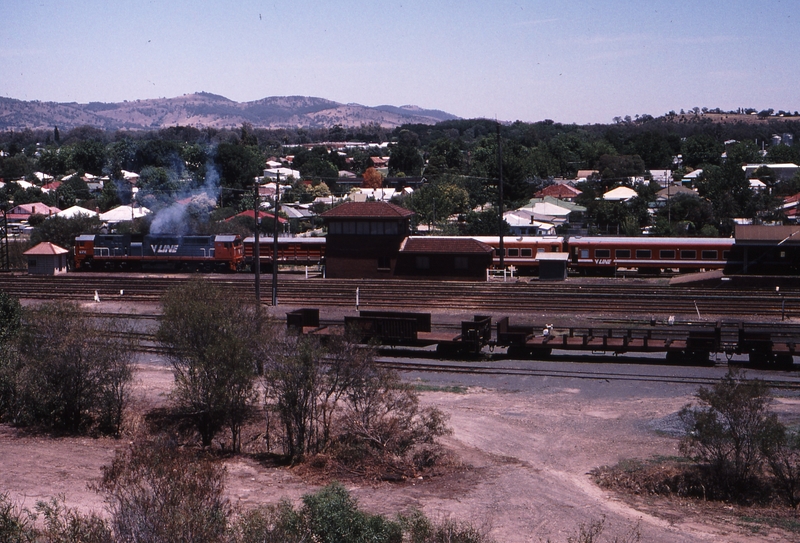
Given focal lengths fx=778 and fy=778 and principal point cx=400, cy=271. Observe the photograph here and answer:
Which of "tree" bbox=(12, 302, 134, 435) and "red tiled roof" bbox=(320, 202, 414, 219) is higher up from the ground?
"red tiled roof" bbox=(320, 202, 414, 219)

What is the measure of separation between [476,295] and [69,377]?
2205cm

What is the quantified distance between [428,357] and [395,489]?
1194 cm

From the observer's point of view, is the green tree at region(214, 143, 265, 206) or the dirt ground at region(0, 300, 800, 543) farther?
the green tree at region(214, 143, 265, 206)

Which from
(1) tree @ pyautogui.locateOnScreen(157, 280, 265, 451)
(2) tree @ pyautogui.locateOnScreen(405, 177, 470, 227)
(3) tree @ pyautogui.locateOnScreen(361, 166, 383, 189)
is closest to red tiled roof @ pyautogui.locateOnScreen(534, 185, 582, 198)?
(2) tree @ pyautogui.locateOnScreen(405, 177, 470, 227)

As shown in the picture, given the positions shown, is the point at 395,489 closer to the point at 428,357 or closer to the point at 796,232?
the point at 428,357

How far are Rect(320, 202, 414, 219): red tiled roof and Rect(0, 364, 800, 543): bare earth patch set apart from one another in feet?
69.7

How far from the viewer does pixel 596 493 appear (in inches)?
629

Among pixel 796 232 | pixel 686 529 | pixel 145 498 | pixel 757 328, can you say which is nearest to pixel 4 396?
pixel 145 498

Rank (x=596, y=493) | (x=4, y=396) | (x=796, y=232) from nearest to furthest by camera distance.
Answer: (x=596, y=493) → (x=4, y=396) → (x=796, y=232)

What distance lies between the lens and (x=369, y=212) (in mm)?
44156

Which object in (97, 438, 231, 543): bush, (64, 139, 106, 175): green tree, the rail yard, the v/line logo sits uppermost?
(64, 139, 106, 175): green tree

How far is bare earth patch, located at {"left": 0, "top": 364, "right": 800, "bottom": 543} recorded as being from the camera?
1443 centimetres

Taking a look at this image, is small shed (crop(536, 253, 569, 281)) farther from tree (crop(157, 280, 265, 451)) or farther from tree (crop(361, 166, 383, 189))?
tree (crop(361, 166, 383, 189))

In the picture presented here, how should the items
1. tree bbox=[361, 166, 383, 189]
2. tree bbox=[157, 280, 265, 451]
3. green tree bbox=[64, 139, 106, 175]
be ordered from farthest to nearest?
green tree bbox=[64, 139, 106, 175] < tree bbox=[361, 166, 383, 189] < tree bbox=[157, 280, 265, 451]
